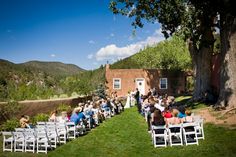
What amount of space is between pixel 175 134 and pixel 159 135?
0.55 m

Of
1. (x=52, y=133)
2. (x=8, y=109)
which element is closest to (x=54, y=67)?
(x=8, y=109)

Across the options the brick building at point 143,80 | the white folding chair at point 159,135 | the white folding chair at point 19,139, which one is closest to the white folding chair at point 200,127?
the white folding chair at point 159,135

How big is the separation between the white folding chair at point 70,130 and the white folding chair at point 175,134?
4.02 metres

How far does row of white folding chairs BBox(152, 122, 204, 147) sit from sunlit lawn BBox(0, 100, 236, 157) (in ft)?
0.92

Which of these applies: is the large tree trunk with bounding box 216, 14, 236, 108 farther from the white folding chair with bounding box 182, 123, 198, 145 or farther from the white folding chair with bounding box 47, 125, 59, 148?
the white folding chair with bounding box 47, 125, 59, 148

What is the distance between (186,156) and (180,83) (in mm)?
28287

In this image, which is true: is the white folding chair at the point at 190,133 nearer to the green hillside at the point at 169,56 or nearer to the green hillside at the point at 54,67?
the green hillside at the point at 169,56

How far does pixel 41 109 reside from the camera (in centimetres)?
1944

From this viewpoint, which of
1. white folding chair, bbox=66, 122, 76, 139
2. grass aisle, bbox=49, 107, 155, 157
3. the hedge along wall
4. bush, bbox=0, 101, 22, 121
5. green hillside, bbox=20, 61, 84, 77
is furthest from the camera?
green hillside, bbox=20, 61, 84, 77

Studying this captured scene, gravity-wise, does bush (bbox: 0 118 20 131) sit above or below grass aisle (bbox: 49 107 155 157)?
above

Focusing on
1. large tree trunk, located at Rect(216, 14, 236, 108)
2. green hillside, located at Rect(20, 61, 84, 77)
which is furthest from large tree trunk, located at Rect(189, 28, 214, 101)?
green hillside, located at Rect(20, 61, 84, 77)

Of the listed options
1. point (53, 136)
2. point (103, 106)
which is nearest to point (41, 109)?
point (103, 106)

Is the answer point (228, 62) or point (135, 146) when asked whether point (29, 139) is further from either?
point (228, 62)

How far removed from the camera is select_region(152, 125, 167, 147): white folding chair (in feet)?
36.8
